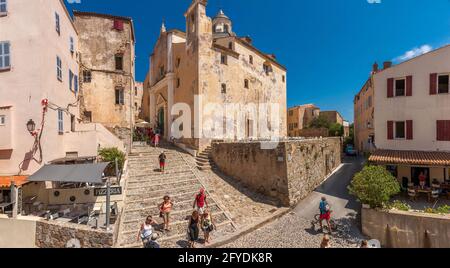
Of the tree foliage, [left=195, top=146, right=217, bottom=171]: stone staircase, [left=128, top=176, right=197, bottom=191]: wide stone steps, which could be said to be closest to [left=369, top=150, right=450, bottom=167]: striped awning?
[left=195, top=146, right=217, bottom=171]: stone staircase

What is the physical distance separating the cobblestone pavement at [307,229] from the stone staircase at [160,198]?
58.0 inches

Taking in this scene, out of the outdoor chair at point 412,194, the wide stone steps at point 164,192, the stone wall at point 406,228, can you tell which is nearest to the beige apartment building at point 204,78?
the wide stone steps at point 164,192

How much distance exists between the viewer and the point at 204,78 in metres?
21.3

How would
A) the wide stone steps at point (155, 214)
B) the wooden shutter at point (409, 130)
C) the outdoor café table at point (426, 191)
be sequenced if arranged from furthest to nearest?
1. the wooden shutter at point (409, 130)
2. the outdoor café table at point (426, 191)
3. the wide stone steps at point (155, 214)

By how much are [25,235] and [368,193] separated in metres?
15.1

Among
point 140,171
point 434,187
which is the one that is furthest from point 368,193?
point 140,171

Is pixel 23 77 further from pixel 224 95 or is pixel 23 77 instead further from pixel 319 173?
pixel 319 173

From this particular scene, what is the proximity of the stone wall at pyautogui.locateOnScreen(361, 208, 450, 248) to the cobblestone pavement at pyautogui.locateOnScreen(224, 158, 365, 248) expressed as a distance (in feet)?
2.82

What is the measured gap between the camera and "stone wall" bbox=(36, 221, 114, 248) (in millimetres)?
8555

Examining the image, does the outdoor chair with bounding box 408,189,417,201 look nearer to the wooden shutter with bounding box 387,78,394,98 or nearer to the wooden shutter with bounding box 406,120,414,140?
the wooden shutter with bounding box 406,120,414,140

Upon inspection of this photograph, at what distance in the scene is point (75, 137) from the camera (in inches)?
559

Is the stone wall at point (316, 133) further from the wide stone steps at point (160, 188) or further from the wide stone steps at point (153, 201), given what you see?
the wide stone steps at point (153, 201)

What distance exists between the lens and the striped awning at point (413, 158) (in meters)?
13.7

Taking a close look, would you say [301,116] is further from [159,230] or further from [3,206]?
[3,206]
